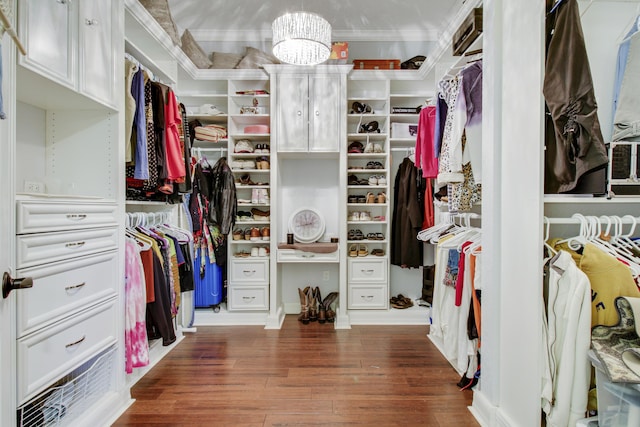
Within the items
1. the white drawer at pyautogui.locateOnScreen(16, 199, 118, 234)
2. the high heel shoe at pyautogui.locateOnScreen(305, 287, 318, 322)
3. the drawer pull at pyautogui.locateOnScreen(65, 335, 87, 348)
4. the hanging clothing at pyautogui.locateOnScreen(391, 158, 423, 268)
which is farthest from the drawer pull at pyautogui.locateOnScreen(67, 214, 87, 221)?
the hanging clothing at pyautogui.locateOnScreen(391, 158, 423, 268)

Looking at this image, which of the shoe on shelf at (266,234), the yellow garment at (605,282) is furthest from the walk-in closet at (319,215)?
the shoe on shelf at (266,234)

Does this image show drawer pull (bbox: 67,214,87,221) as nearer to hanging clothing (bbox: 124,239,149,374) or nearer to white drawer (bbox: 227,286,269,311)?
hanging clothing (bbox: 124,239,149,374)

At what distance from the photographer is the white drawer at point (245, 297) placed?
133 inches

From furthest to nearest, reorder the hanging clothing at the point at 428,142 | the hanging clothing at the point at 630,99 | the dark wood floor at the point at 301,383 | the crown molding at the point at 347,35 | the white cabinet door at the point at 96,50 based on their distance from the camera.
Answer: the crown molding at the point at 347,35 → the hanging clothing at the point at 428,142 → the dark wood floor at the point at 301,383 → the white cabinet door at the point at 96,50 → the hanging clothing at the point at 630,99

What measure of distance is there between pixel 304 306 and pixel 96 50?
2.73 m

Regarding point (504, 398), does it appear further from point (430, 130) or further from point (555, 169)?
point (430, 130)

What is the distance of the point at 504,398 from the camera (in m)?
1.68

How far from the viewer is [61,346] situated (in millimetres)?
1482

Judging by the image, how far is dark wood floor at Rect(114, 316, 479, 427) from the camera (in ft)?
6.16

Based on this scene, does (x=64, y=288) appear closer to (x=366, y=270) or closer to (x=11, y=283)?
(x=11, y=283)

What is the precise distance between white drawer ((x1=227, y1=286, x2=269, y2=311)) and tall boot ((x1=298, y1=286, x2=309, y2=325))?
380 millimetres

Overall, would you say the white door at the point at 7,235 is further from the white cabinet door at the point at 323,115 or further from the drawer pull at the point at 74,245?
the white cabinet door at the point at 323,115

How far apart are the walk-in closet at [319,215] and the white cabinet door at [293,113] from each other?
3cm

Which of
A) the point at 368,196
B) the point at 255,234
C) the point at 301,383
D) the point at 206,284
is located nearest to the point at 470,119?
the point at 368,196
